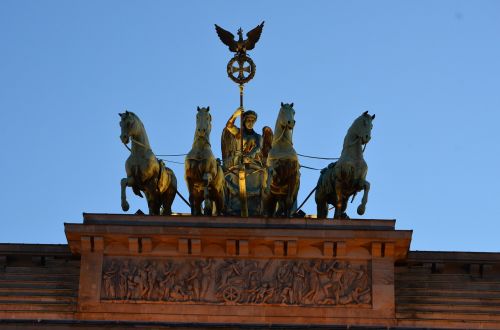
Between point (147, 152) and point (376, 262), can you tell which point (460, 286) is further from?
point (147, 152)

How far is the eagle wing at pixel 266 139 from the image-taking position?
4841 cm

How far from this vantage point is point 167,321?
42.7 metres

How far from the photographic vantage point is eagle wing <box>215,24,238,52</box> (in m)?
48.1

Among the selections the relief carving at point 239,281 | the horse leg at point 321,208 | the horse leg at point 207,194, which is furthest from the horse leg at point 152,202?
the horse leg at point 321,208

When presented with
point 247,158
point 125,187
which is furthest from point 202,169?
point 247,158

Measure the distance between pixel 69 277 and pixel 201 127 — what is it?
377 cm

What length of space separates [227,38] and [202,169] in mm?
4350

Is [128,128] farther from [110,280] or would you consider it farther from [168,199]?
[110,280]

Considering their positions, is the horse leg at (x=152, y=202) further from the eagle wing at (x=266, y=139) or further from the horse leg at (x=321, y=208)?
Result: the eagle wing at (x=266, y=139)

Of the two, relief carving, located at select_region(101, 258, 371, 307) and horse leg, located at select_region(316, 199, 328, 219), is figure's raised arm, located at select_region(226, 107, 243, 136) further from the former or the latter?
relief carving, located at select_region(101, 258, 371, 307)

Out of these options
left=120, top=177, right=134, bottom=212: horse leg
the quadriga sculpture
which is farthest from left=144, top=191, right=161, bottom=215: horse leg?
the quadriga sculpture

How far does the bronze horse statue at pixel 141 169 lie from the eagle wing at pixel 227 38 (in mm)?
4051

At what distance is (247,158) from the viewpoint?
4841cm

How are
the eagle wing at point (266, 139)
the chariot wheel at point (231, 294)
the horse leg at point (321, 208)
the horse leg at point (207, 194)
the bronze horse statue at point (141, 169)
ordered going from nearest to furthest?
1. the chariot wheel at point (231, 294)
2. the bronze horse statue at point (141, 169)
3. the horse leg at point (207, 194)
4. the horse leg at point (321, 208)
5. the eagle wing at point (266, 139)
